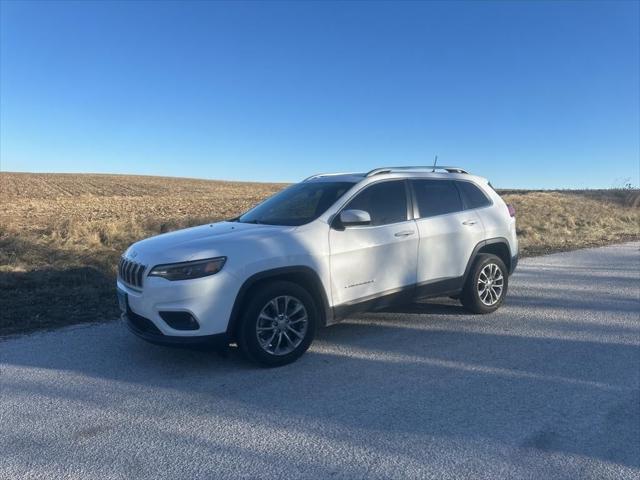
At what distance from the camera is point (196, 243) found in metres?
4.73

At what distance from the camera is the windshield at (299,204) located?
5.43 metres

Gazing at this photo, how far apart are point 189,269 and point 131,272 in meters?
0.71

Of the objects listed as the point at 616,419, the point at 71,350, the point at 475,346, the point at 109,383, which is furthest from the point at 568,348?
the point at 71,350

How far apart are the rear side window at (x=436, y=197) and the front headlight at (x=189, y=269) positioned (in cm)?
252

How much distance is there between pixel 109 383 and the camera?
4449 millimetres

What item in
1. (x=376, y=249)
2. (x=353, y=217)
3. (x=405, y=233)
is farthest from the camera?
(x=405, y=233)

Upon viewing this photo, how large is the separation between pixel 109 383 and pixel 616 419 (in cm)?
387

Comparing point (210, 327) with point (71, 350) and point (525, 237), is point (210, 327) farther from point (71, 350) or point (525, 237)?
point (525, 237)

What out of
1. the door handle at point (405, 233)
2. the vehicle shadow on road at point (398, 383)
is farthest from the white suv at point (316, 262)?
the vehicle shadow on road at point (398, 383)

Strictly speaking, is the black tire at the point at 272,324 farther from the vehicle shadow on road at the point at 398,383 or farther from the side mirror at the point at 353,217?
the side mirror at the point at 353,217

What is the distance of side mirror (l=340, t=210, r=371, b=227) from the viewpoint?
202 inches

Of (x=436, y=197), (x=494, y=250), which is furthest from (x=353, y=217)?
(x=494, y=250)

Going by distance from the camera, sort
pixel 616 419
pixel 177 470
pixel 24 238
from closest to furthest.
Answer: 1. pixel 177 470
2. pixel 616 419
3. pixel 24 238

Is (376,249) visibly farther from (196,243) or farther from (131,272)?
(131,272)
